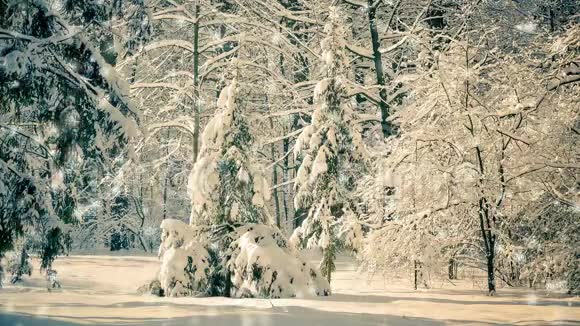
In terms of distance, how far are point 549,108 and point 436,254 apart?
13.7 feet

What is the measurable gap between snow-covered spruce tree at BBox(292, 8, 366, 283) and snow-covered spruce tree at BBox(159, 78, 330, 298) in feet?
7.71

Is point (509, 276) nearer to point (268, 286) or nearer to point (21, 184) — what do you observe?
point (268, 286)

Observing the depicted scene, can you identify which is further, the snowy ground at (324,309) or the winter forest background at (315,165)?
the winter forest background at (315,165)

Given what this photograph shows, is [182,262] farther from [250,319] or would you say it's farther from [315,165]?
[315,165]

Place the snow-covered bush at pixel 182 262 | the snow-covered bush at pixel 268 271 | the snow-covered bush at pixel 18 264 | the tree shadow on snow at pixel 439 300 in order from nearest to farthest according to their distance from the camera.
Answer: the snow-covered bush at pixel 18 264 → the tree shadow on snow at pixel 439 300 → the snow-covered bush at pixel 268 271 → the snow-covered bush at pixel 182 262

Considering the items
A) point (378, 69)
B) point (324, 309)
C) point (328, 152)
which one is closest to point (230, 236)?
point (324, 309)

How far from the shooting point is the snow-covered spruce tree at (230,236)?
41.6 feet

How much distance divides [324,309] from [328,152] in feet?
21.6

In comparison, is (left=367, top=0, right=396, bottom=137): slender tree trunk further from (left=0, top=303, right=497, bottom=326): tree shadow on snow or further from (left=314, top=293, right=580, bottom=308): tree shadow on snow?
(left=0, top=303, right=497, bottom=326): tree shadow on snow

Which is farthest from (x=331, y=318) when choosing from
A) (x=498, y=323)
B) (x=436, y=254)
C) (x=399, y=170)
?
(x=399, y=170)

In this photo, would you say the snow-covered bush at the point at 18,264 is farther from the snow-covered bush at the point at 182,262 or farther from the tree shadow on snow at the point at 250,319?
the snow-covered bush at the point at 182,262

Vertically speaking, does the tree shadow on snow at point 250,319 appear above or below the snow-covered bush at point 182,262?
below

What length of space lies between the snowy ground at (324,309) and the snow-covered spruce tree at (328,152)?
2030 mm

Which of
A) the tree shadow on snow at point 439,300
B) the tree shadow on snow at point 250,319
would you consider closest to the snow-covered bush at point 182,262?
the tree shadow on snow at point 439,300
